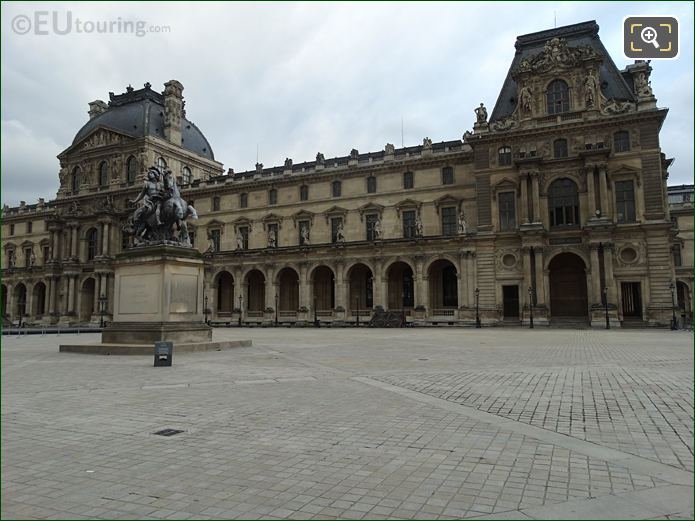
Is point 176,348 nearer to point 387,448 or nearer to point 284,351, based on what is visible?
point 284,351

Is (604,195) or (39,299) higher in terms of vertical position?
(604,195)

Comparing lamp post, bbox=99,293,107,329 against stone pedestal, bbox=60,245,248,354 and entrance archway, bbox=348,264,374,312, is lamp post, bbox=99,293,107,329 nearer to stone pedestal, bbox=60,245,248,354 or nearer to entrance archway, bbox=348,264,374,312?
entrance archway, bbox=348,264,374,312

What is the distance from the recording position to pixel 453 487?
5.00 meters

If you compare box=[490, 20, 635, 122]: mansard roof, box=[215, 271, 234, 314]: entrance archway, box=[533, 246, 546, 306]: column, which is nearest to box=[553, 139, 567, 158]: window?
box=[490, 20, 635, 122]: mansard roof

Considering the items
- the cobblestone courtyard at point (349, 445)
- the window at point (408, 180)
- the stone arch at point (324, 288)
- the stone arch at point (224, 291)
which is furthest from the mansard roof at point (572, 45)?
the cobblestone courtyard at point (349, 445)

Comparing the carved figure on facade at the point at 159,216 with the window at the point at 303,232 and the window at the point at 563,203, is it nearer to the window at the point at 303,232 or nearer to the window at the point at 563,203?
the window at the point at 563,203

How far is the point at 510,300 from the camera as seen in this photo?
45094 millimetres

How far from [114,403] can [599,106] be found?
45.4m

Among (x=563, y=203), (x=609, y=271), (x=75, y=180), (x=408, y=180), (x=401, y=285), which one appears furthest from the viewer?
(x=75, y=180)

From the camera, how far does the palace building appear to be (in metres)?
41.8

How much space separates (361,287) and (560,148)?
23.7 m

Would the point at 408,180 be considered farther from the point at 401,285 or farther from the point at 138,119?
the point at 138,119

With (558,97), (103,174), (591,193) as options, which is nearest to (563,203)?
(591,193)

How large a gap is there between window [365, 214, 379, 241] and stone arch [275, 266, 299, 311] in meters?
9.80
